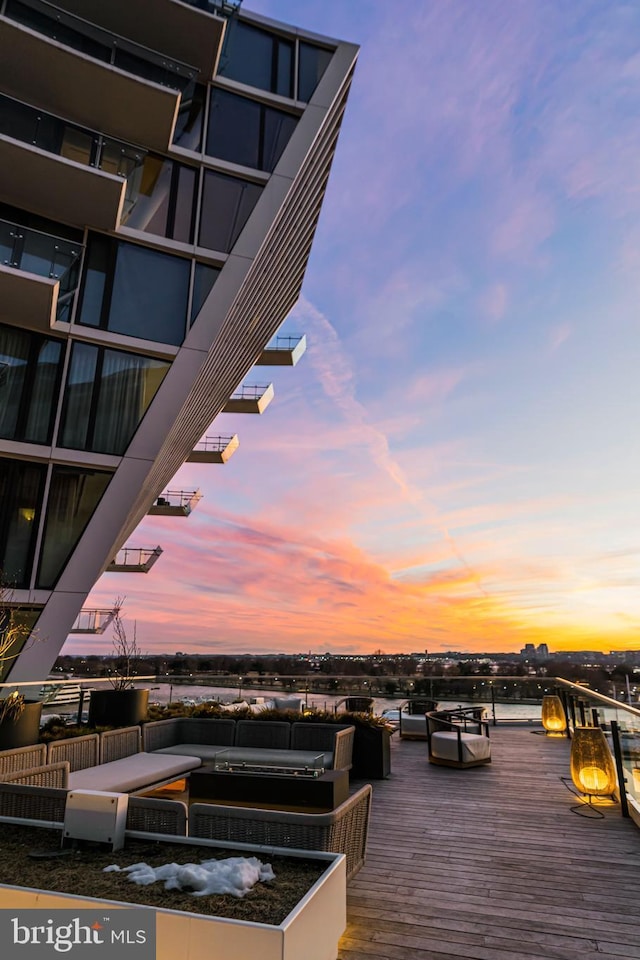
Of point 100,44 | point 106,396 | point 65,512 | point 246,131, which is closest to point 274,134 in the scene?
point 246,131

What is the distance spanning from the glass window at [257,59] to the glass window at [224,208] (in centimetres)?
237

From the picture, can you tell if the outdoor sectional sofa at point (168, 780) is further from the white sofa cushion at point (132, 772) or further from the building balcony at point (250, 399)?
the building balcony at point (250, 399)

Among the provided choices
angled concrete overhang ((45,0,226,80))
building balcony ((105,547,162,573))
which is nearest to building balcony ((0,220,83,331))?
angled concrete overhang ((45,0,226,80))

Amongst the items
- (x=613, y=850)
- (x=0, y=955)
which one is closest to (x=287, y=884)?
(x=0, y=955)

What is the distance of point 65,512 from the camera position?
10.0 metres

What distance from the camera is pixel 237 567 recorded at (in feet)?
70.3

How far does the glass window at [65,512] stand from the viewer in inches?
385

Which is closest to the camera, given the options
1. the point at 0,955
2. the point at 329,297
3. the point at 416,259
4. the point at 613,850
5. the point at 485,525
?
the point at 0,955

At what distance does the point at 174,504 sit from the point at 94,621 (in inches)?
289

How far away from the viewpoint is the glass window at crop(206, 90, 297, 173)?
1152 cm

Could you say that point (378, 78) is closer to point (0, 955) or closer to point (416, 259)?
point (416, 259)

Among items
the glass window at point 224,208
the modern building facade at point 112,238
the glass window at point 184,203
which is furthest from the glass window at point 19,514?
the glass window at point 224,208

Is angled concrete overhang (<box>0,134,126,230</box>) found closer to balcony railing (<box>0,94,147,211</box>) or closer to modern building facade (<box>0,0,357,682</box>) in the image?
modern building facade (<box>0,0,357,682</box>)

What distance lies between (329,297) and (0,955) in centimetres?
1508
